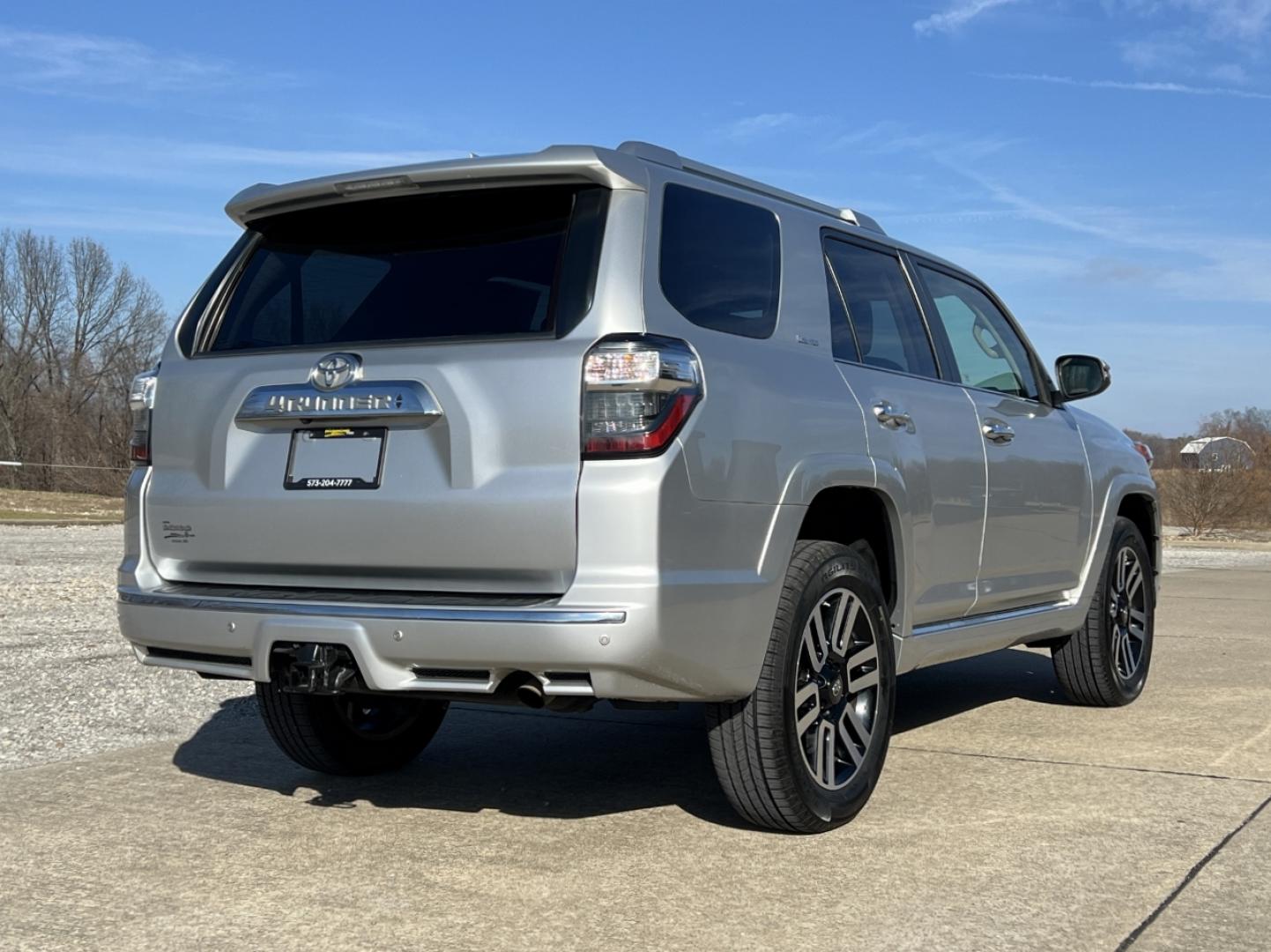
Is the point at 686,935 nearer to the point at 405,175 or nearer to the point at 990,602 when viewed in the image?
the point at 405,175

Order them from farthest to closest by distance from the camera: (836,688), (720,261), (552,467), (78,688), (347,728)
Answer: (78,688) < (347,728) < (836,688) < (720,261) < (552,467)

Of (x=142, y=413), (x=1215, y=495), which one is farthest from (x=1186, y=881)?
(x=1215, y=495)

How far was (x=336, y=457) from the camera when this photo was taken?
412 centimetres

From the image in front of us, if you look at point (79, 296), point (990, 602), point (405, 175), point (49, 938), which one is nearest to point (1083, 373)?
point (990, 602)

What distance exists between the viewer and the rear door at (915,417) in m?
4.94

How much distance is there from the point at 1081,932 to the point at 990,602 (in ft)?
7.75

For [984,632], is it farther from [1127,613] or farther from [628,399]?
[628,399]

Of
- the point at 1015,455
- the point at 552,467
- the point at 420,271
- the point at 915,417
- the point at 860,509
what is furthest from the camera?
the point at 1015,455

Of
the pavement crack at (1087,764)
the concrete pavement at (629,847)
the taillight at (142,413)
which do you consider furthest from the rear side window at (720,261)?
the pavement crack at (1087,764)

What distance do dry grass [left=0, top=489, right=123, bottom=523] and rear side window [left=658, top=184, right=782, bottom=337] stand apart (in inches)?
996

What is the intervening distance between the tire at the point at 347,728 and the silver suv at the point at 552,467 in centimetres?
2

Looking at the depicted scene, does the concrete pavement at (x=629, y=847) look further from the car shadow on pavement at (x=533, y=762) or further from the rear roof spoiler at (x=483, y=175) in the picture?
the rear roof spoiler at (x=483, y=175)

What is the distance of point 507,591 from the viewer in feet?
12.7

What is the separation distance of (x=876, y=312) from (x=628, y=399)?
5.78ft
